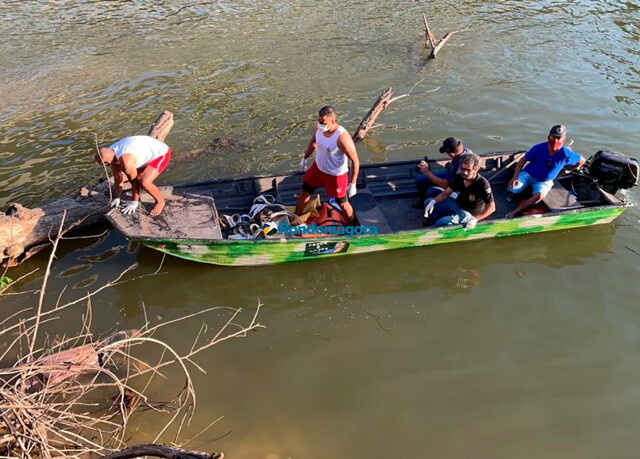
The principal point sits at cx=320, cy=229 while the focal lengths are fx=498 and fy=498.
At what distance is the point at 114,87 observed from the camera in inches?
505

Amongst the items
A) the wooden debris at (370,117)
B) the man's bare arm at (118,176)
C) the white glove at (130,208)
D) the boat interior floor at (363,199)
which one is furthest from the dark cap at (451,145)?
the man's bare arm at (118,176)

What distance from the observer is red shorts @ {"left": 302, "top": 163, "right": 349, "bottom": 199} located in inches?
271

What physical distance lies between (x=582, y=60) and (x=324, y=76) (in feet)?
23.4

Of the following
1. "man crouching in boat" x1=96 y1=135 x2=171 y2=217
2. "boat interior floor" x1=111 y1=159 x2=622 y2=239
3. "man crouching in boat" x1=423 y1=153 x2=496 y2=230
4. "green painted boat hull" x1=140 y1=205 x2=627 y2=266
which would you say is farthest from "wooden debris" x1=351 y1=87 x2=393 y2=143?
"man crouching in boat" x1=96 y1=135 x2=171 y2=217

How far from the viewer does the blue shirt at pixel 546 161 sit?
7.41m

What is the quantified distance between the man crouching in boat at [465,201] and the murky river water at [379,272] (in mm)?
714

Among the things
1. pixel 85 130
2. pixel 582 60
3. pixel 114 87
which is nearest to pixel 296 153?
pixel 85 130

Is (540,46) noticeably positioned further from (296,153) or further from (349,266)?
(349,266)

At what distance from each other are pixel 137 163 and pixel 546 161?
591cm

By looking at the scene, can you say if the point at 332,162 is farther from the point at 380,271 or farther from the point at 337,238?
the point at 380,271

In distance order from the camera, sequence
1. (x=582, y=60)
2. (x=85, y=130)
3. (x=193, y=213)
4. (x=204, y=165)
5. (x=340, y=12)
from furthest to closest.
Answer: (x=340, y=12), (x=582, y=60), (x=85, y=130), (x=204, y=165), (x=193, y=213)

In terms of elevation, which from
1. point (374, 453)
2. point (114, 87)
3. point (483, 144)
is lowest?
point (374, 453)

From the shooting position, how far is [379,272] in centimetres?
736

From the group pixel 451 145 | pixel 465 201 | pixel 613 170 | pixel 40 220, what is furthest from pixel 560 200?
pixel 40 220
